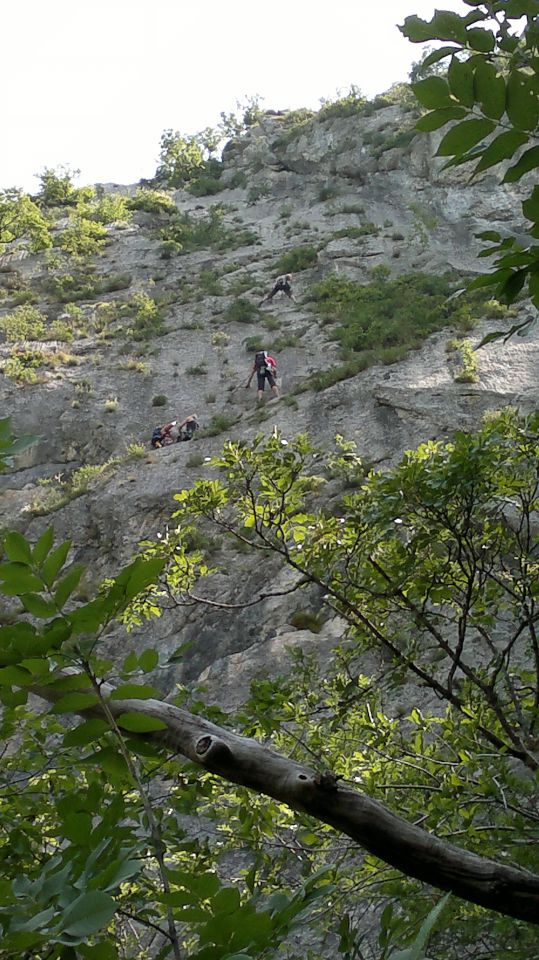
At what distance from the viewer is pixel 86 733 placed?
0.93 m

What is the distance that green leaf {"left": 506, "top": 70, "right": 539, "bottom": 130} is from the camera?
93 centimetres

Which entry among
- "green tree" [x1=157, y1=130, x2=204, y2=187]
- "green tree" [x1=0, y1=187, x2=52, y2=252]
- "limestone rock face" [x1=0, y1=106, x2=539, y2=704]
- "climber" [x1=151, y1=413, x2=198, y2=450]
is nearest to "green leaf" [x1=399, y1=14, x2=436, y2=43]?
"limestone rock face" [x1=0, y1=106, x2=539, y2=704]

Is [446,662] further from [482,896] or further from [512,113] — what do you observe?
[512,113]

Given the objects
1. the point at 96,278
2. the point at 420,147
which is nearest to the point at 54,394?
the point at 96,278

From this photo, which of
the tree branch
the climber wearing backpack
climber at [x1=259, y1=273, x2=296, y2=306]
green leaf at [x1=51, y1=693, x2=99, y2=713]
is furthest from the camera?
climber at [x1=259, y1=273, x2=296, y2=306]

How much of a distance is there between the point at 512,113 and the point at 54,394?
18887mm

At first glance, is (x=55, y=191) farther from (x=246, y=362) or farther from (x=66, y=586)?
(x=66, y=586)

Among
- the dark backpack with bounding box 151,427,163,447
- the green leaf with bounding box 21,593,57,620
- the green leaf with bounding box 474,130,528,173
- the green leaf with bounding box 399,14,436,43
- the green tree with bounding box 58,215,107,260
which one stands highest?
the green tree with bounding box 58,215,107,260

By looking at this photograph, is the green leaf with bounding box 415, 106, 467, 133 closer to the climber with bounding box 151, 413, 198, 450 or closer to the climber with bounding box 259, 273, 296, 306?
the climber with bounding box 151, 413, 198, 450

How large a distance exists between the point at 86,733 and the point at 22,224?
94.5 feet

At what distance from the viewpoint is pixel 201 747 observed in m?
1.32

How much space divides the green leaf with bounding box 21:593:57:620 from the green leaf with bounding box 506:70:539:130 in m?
0.79

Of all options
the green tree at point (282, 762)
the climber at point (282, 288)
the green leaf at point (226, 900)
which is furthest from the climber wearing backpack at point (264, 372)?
the green leaf at point (226, 900)

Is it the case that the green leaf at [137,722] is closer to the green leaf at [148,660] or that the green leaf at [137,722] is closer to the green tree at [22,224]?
the green leaf at [148,660]
